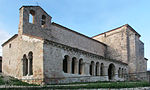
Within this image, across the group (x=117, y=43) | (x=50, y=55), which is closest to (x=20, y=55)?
(x=50, y=55)

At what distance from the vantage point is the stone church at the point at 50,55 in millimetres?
13000

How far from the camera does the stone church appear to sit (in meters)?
13.0

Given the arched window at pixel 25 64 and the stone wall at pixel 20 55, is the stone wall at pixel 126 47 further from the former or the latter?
the stone wall at pixel 20 55

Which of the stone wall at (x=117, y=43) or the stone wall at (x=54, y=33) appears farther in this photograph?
the stone wall at (x=117, y=43)

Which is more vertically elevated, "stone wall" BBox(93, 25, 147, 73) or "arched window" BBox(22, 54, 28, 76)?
"stone wall" BBox(93, 25, 147, 73)

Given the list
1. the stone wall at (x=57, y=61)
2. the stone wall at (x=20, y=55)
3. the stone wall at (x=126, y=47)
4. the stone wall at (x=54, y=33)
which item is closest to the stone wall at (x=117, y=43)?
the stone wall at (x=126, y=47)

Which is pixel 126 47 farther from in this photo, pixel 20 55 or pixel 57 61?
pixel 20 55

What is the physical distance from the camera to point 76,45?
73.3 ft

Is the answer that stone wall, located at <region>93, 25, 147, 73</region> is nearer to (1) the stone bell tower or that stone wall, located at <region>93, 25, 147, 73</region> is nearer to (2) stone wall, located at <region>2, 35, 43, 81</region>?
(1) the stone bell tower

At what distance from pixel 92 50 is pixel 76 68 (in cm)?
1006

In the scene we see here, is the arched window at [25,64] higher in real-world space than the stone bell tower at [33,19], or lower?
lower

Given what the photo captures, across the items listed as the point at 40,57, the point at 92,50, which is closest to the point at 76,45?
the point at 92,50

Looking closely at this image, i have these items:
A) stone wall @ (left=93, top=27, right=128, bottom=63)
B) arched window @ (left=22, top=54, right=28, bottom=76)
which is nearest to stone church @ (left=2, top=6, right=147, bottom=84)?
arched window @ (left=22, top=54, right=28, bottom=76)

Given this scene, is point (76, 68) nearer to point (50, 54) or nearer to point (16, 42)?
point (50, 54)
